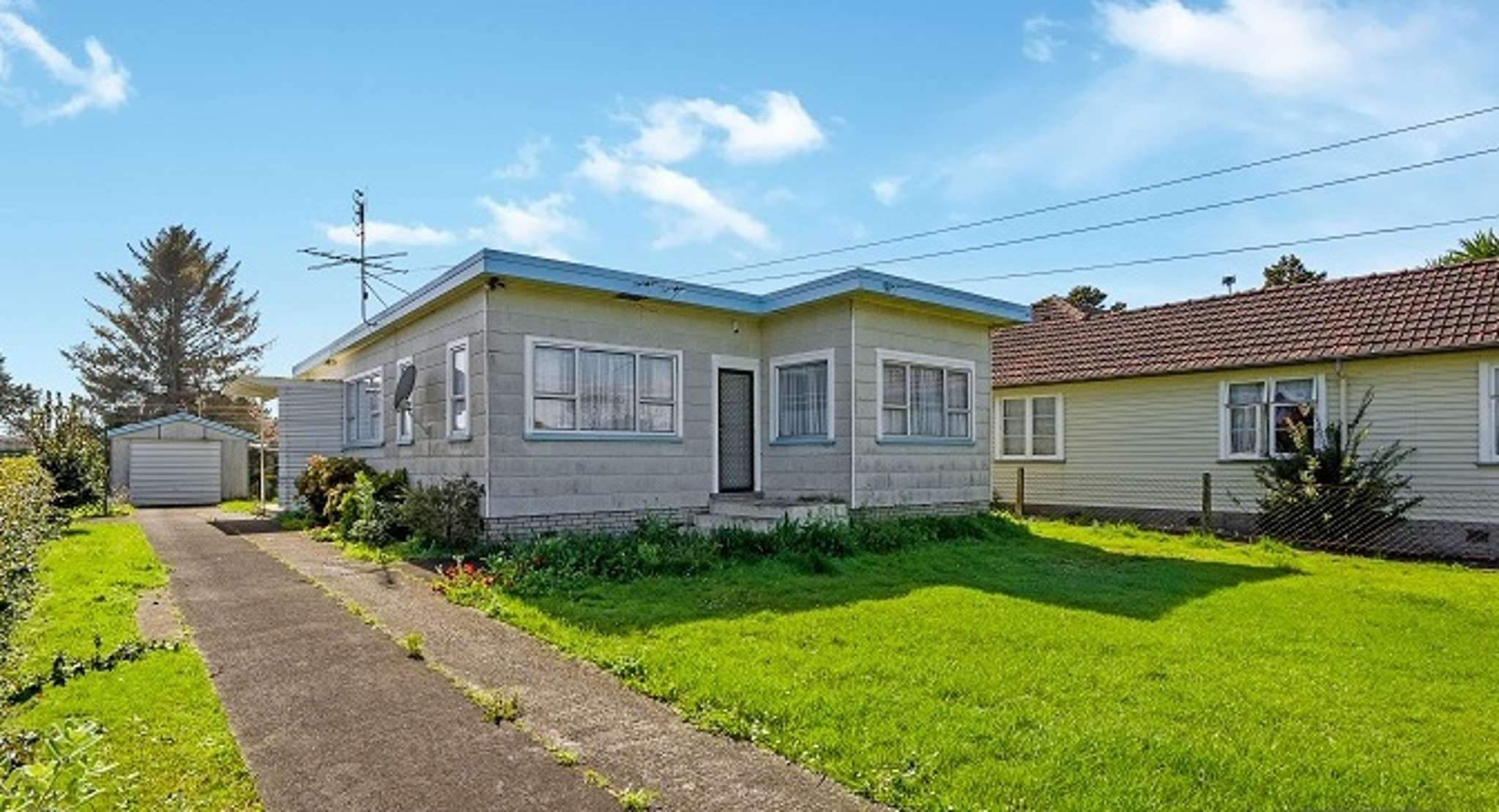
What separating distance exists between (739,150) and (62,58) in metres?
10.1

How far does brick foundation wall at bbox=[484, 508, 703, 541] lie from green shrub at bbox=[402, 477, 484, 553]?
25 centimetres

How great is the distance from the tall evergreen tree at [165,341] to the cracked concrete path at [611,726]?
40097mm

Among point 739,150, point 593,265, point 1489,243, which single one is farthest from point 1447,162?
point 593,265

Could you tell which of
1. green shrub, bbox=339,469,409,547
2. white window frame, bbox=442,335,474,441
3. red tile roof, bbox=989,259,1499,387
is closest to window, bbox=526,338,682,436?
white window frame, bbox=442,335,474,441

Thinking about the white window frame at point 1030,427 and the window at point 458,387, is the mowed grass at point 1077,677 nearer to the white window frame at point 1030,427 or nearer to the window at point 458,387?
the window at point 458,387

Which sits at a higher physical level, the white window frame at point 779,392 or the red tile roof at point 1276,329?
the red tile roof at point 1276,329

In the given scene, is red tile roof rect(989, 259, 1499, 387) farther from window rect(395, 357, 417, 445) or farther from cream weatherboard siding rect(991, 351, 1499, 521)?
window rect(395, 357, 417, 445)

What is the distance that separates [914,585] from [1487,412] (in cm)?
1006

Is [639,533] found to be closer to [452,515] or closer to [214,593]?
[452,515]

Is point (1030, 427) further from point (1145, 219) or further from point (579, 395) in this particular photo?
point (579, 395)

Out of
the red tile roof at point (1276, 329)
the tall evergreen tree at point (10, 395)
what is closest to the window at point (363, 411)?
the red tile roof at point (1276, 329)

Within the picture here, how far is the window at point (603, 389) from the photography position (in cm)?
1090

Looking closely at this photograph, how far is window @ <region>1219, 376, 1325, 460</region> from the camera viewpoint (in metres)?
13.8

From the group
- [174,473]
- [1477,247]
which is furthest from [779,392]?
[174,473]
